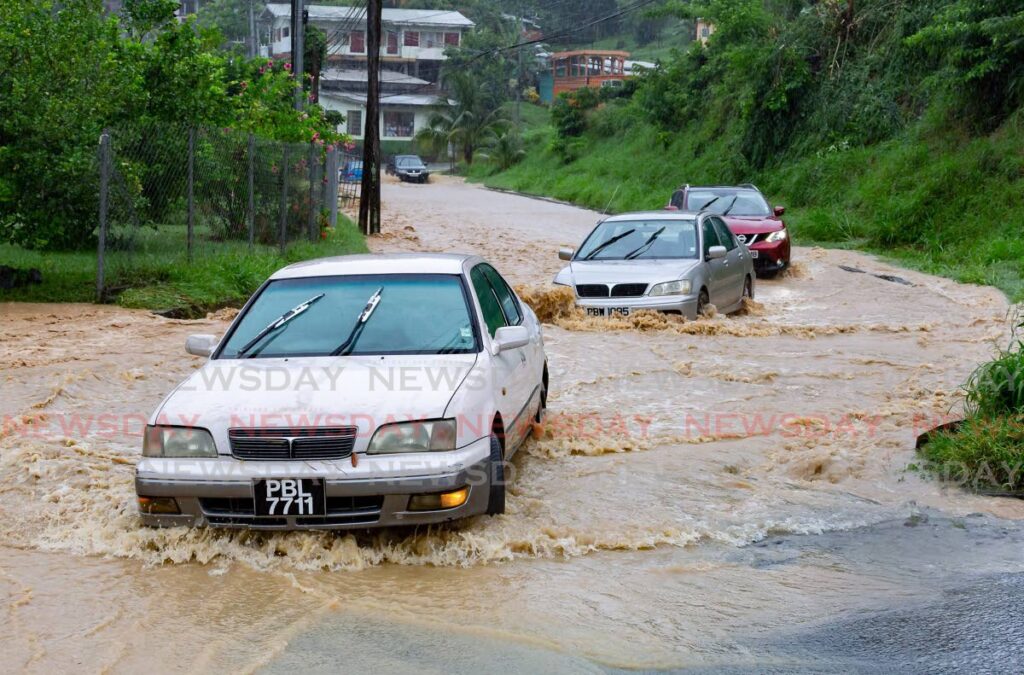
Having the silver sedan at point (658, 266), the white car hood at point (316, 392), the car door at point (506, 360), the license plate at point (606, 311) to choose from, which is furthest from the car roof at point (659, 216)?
the white car hood at point (316, 392)

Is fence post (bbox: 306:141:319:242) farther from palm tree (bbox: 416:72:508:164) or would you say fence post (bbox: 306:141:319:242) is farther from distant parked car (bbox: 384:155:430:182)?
palm tree (bbox: 416:72:508:164)

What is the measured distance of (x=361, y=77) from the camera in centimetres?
8638

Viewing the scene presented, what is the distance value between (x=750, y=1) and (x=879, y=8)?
844 cm

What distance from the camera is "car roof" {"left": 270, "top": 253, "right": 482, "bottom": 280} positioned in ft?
25.3

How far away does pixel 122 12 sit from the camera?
20.1 m

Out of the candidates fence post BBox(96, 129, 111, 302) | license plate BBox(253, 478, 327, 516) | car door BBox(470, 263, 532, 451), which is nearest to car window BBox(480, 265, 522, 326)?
car door BBox(470, 263, 532, 451)

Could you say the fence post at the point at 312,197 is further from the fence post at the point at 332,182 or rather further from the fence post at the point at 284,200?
the fence post at the point at 332,182

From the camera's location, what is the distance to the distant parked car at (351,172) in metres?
42.2

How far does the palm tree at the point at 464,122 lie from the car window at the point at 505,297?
61844mm

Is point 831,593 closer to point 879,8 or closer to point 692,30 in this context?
point 879,8

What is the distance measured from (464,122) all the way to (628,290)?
59.6 m

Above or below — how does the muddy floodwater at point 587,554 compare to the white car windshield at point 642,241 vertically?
below

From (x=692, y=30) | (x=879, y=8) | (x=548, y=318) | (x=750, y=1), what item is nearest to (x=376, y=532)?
(x=548, y=318)

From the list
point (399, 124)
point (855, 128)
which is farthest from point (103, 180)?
point (399, 124)
